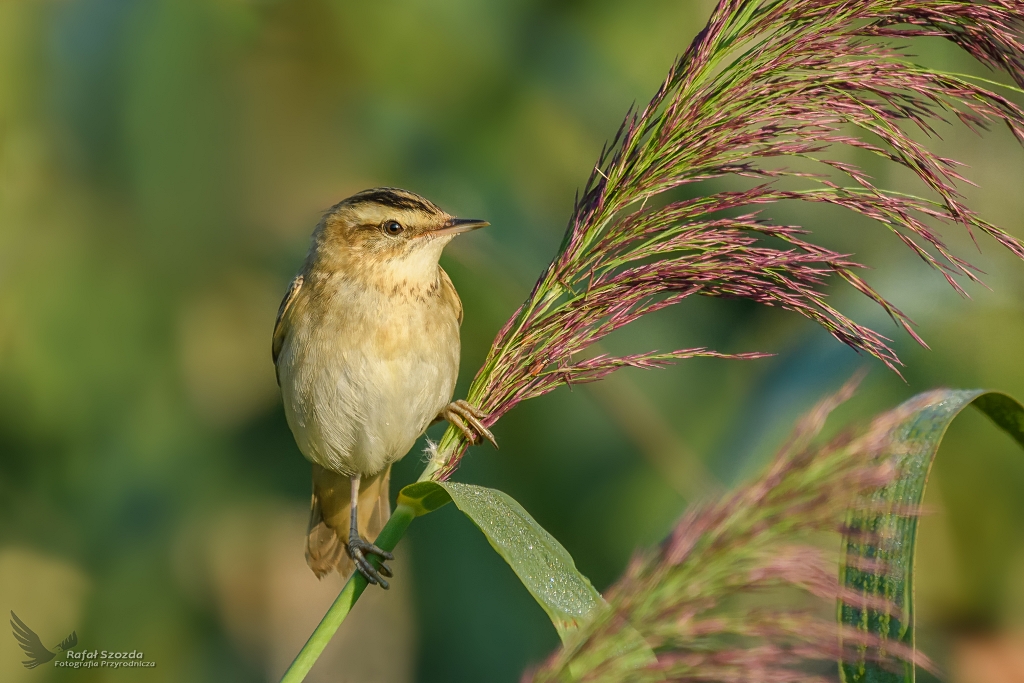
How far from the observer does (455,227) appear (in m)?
2.37

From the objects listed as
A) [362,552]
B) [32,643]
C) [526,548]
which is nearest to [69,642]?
[32,643]

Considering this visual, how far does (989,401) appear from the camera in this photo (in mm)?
1430

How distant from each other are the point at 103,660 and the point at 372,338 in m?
1.81

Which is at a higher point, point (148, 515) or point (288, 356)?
point (288, 356)

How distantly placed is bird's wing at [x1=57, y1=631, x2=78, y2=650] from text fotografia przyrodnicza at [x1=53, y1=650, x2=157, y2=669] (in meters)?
0.05

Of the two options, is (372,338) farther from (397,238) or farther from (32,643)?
(32,643)

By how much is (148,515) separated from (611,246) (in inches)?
105

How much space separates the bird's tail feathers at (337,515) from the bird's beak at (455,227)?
2.43 ft

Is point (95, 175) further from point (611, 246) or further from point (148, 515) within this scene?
point (611, 246)

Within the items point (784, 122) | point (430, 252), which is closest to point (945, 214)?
point (784, 122)

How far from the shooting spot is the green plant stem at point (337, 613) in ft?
3.58

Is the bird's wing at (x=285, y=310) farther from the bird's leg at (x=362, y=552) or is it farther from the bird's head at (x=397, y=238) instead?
the bird's leg at (x=362, y=552)

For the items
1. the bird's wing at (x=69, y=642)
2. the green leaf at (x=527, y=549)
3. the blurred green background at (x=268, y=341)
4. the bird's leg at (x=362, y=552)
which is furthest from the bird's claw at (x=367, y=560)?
the bird's wing at (x=69, y=642)

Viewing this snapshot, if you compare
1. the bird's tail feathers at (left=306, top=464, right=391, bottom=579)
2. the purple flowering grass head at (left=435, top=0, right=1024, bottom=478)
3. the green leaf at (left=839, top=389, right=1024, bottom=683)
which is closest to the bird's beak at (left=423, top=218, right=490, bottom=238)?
the bird's tail feathers at (left=306, top=464, right=391, bottom=579)
